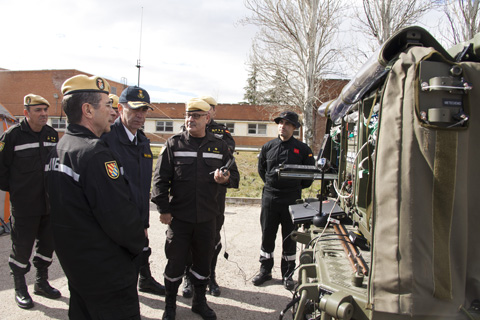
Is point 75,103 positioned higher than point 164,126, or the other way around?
point 164,126

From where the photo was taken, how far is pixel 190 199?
10.9ft

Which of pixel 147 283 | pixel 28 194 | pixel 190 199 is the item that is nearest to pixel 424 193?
pixel 190 199

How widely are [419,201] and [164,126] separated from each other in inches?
1316

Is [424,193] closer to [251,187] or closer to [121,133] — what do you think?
[121,133]

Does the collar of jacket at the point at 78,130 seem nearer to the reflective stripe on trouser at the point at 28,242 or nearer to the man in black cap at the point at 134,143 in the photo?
the man in black cap at the point at 134,143

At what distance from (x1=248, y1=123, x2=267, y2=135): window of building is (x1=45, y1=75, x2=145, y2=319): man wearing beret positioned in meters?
30.5

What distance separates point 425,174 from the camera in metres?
1.54

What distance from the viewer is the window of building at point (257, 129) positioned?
106 ft

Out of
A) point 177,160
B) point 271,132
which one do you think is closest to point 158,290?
point 177,160

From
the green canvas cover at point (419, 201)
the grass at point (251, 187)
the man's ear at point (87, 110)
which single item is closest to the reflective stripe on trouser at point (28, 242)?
the man's ear at point (87, 110)

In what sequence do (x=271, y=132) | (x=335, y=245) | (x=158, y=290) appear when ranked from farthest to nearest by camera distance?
(x=271, y=132)
(x=158, y=290)
(x=335, y=245)

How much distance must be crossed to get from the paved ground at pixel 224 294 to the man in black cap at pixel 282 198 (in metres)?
0.26

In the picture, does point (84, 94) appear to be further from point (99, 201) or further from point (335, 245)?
point (335, 245)

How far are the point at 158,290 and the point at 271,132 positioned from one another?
28548mm
